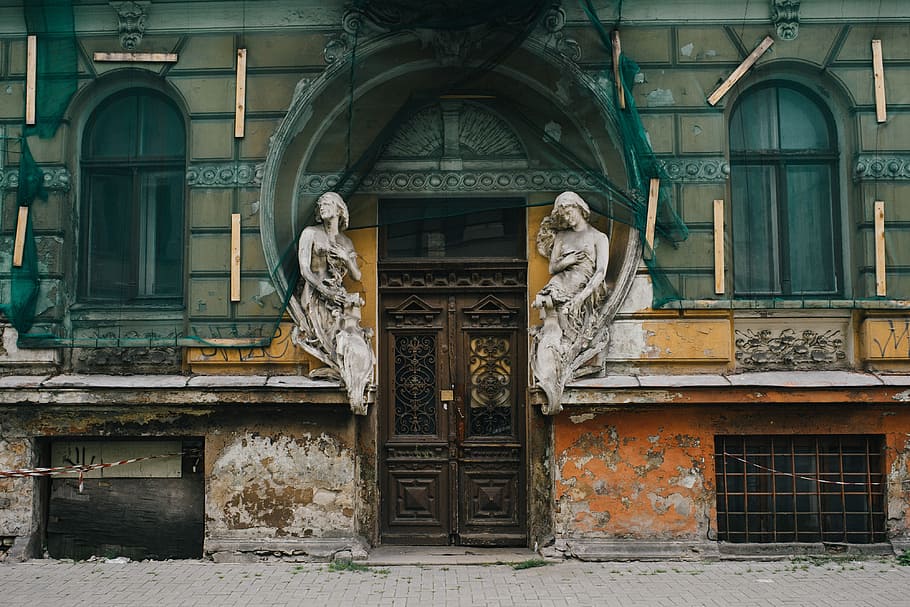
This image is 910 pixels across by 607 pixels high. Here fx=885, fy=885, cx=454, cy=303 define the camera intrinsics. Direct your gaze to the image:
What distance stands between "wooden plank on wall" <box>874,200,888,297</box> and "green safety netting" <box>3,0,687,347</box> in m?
1.85

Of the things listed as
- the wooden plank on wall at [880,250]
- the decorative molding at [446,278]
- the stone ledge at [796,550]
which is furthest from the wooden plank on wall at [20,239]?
the wooden plank on wall at [880,250]

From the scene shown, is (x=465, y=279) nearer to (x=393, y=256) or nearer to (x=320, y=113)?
(x=393, y=256)

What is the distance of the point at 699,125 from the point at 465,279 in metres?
2.74

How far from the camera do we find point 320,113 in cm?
877

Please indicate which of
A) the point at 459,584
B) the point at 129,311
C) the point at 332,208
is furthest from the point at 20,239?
the point at 459,584

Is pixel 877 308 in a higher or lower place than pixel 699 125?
lower

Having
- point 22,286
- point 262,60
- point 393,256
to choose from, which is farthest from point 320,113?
point 22,286

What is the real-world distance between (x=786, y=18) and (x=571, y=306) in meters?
3.51

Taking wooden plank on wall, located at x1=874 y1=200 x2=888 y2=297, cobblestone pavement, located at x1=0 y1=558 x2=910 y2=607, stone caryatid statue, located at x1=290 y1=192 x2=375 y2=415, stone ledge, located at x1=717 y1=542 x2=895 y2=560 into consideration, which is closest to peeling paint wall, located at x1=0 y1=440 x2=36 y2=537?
cobblestone pavement, located at x1=0 y1=558 x2=910 y2=607

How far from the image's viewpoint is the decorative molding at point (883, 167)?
8.53 meters

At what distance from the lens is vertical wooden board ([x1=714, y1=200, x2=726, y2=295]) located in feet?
27.7

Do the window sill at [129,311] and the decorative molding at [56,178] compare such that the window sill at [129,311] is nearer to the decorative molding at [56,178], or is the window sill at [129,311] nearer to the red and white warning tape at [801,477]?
the decorative molding at [56,178]

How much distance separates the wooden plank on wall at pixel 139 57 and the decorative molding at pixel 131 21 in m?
0.11

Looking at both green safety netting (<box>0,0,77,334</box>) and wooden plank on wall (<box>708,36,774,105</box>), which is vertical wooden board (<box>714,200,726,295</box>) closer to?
wooden plank on wall (<box>708,36,774,105</box>)
